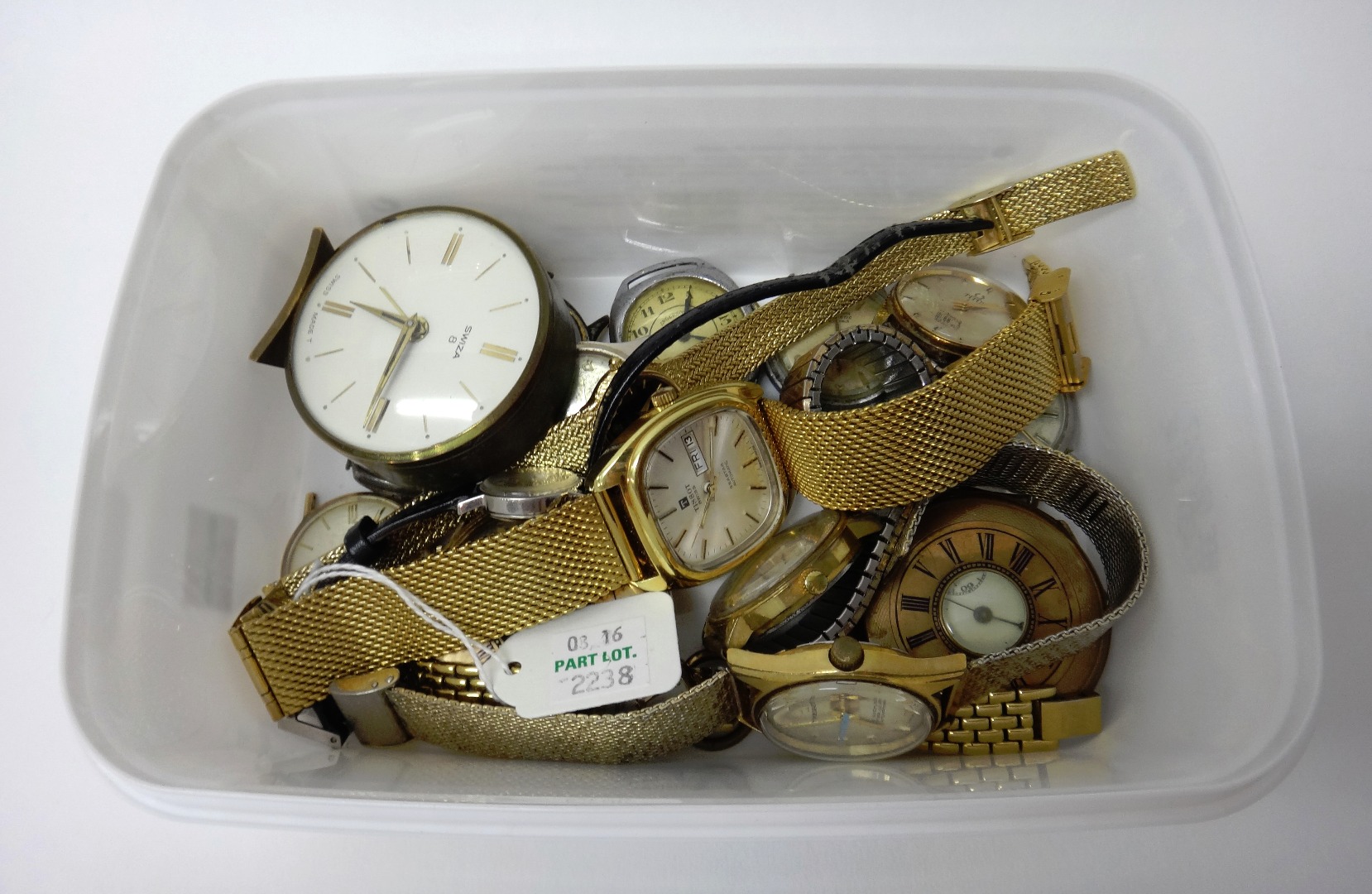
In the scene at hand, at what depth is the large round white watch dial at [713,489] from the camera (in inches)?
42.5

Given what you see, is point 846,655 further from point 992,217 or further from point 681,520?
point 992,217

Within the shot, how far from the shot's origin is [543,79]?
117 cm

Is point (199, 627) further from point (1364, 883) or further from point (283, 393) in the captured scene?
point (1364, 883)

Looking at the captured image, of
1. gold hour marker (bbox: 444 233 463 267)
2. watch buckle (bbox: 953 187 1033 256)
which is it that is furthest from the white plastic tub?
gold hour marker (bbox: 444 233 463 267)

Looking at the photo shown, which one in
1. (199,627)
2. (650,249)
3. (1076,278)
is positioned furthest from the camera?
(650,249)

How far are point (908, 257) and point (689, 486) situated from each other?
0.49 m

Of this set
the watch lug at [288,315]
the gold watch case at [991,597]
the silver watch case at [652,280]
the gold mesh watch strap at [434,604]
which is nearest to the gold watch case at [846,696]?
the gold watch case at [991,597]

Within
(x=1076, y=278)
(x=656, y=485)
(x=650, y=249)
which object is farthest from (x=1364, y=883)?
(x=650, y=249)

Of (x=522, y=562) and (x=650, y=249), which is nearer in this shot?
(x=522, y=562)

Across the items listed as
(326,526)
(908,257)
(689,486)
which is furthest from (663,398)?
(326,526)

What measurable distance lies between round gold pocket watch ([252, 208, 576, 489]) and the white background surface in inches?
13.0

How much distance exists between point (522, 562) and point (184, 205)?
70cm

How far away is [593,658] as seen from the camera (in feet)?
3.52

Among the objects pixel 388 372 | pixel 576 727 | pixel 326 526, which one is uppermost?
pixel 388 372
